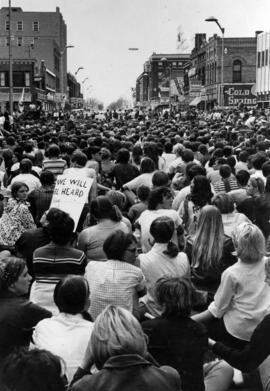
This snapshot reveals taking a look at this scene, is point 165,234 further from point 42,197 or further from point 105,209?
point 42,197

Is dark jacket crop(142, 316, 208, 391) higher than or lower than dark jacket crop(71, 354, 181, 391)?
lower

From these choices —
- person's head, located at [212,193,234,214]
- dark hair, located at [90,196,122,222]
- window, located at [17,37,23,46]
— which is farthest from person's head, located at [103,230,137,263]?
window, located at [17,37,23,46]

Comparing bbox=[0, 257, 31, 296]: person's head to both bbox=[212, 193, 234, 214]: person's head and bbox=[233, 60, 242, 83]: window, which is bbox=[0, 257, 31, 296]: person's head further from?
bbox=[233, 60, 242, 83]: window

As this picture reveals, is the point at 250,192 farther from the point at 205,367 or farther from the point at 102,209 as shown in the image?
the point at 205,367

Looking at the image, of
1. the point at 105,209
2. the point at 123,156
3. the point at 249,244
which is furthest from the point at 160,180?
the point at 249,244

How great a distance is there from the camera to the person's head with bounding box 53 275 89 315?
16.8 feet

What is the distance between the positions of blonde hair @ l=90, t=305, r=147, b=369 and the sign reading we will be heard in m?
5.26

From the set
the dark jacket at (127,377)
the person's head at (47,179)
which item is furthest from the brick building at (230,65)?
the dark jacket at (127,377)

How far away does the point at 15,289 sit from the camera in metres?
5.75

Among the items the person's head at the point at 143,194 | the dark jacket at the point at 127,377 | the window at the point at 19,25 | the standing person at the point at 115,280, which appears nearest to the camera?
the dark jacket at the point at 127,377

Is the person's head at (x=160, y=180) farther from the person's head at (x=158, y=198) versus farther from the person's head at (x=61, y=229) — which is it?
the person's head at (x=61, y=229)

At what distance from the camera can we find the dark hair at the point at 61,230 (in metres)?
6.84

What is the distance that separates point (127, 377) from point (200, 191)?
5402 millimetres

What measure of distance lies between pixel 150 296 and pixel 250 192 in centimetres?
379
